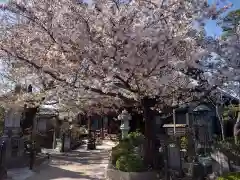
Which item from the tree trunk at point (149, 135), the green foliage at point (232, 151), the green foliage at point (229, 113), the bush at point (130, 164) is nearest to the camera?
the green foliage at point (232, 151)

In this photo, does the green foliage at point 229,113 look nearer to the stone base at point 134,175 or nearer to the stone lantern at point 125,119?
the stone lantern at point 125,119

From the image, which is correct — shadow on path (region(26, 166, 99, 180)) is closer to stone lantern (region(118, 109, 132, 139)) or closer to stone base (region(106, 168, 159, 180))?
stone base (region(106, 168, 159, 180))

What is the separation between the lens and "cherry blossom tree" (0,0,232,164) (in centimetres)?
603

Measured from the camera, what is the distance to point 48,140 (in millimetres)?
18672

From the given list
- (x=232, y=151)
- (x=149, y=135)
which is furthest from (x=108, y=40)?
(x=232, y=151)


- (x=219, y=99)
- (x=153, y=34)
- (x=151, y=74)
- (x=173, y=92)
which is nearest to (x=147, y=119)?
(x=173, y=92)

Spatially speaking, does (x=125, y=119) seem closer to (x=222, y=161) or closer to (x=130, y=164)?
(x=130, y=164)

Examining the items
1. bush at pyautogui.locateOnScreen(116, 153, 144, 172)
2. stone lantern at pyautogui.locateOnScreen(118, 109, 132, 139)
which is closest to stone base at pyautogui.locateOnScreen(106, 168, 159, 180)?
bush at pyautogui.locateOnScreen(116, 153, 144, 172)

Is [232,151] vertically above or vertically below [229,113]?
below

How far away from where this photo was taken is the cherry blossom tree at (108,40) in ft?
19.8

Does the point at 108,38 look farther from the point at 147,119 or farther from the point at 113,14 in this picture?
the point at 147,119

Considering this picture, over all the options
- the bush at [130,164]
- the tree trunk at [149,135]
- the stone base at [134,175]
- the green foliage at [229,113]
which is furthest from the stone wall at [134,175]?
the green foliage at [229,113]

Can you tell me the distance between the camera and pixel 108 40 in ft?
19.9

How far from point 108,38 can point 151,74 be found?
1736 millimetres
